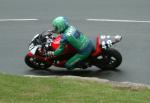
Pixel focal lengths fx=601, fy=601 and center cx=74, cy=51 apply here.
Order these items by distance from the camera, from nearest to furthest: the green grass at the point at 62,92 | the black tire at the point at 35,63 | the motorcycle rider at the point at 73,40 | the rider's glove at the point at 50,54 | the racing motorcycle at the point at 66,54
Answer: the green grass at the point at 62,92 < the motorcycle rider at the point at 73,40 < the racing motorcycle at the point at 66,54 < the rider's glove at the point at 50,54 < the black tire at the point at 35,63

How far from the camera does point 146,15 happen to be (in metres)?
18.4

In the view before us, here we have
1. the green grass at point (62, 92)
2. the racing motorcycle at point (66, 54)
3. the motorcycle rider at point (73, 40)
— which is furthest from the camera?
the racing motorcycle at point (66, 54)

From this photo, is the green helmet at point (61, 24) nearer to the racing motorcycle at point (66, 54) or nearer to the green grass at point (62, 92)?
the racing motorcycle at point (66, 54)

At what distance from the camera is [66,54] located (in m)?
14.2

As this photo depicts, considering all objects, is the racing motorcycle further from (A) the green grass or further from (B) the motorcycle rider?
(A) the green grass

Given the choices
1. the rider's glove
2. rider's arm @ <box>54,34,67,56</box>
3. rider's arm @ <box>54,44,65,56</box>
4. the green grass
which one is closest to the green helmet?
rider's arm @ <box>54,34,67,56</box>

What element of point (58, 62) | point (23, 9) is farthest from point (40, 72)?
point (23, 9)

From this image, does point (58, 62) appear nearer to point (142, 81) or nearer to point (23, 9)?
point (142, 81)

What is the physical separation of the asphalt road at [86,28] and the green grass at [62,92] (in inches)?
91.6

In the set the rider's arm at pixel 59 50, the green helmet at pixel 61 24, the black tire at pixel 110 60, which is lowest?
the black tire at pixel 110 60

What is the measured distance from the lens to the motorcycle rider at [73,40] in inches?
540

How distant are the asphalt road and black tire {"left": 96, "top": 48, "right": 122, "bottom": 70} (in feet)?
0.51

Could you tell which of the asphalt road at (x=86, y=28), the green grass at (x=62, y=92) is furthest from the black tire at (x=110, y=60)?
the green grass at (x=62, y=92)

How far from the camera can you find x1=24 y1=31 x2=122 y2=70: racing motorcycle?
1393 centimetres
